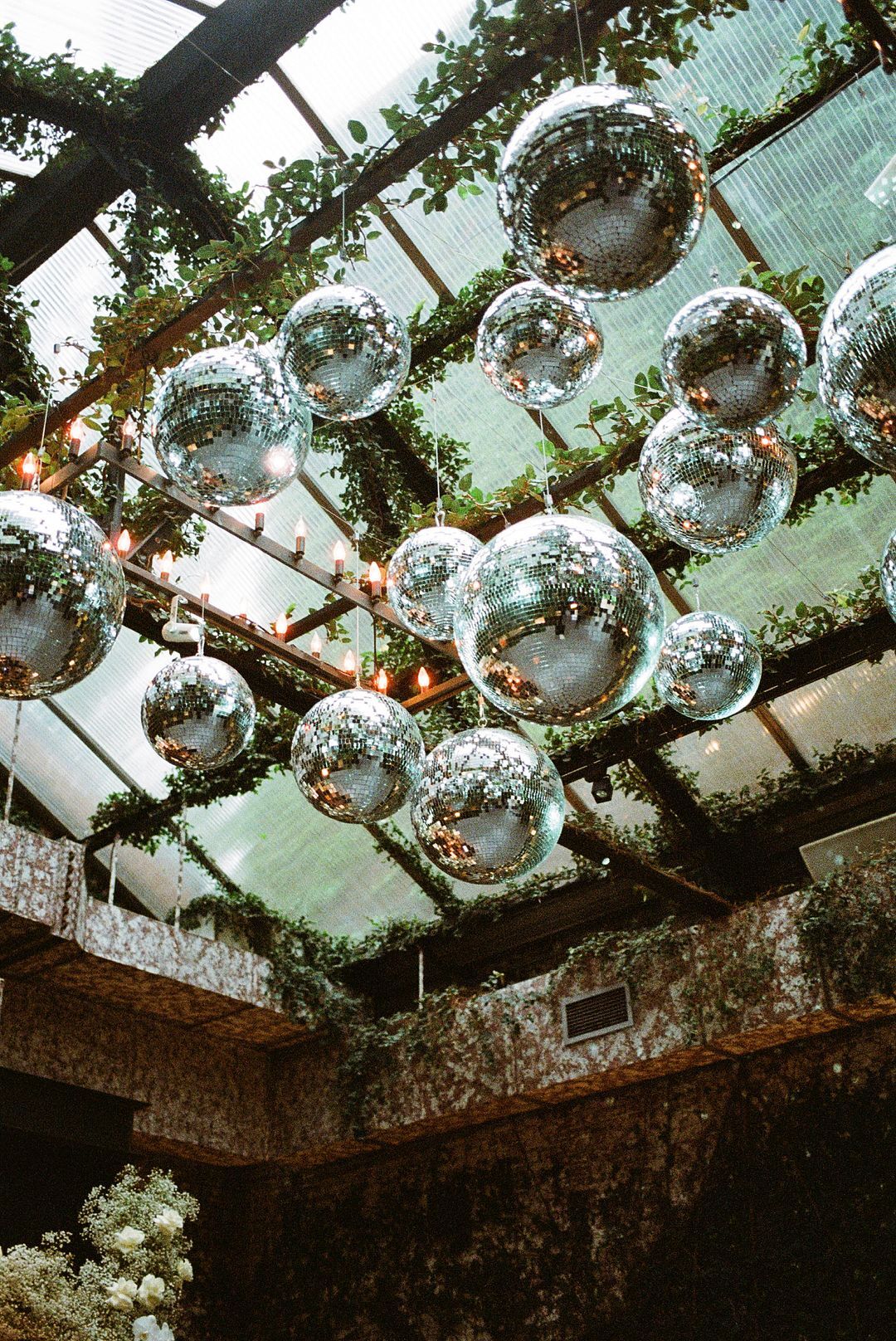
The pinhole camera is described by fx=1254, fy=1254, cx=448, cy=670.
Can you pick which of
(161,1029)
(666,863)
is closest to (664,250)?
(666,863)

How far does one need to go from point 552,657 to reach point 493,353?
1005 millimetres

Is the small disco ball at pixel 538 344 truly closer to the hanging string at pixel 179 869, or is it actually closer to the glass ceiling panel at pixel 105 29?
the glass ceiling panel at pixel 105 29

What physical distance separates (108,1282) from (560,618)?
4103 mm

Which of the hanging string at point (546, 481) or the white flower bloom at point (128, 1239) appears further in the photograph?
the white flower bloom at point (128, 1239)

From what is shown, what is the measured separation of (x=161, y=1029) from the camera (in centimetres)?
738

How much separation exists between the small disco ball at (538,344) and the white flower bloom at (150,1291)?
3.68 meters

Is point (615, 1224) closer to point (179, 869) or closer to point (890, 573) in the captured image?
point (179, 869)

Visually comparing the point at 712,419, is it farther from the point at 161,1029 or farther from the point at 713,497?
the point at 161,1029

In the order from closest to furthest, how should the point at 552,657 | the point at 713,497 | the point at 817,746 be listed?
1. the point at 552,657
2. the point at 713,497
3. the point at 817,746

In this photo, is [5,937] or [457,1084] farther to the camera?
[457,1084]

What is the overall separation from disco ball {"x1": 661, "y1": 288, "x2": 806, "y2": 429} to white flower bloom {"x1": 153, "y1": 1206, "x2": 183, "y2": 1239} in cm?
403

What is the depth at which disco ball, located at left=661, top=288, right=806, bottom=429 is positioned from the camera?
2.18 m

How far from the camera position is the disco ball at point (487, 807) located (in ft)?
8.51

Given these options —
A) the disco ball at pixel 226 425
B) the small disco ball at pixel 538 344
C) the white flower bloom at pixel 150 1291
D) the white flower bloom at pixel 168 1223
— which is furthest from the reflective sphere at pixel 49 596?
the white flower bloom at pixel 168 1223
